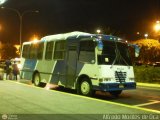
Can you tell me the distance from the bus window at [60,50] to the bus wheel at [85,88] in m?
2.32

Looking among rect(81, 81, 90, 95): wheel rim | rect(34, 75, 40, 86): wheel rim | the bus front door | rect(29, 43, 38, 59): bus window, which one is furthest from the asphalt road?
rect(29, 43, 38, 59): bus window

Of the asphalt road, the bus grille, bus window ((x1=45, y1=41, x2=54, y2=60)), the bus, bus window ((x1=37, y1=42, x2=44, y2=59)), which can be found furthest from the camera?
bus window ((x1=37, y1=42, x2=44, y2=59))

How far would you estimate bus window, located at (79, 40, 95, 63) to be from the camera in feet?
52.0

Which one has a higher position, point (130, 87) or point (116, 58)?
point (116, 58)

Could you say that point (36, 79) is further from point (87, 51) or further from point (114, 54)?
point (114, 54)

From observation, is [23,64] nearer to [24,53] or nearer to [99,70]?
[24,53]

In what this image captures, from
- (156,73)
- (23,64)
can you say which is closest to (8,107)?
(23,64)

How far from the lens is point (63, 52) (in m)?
18.3

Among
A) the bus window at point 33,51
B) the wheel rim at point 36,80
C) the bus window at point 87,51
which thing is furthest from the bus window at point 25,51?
the bus window at point 87,51

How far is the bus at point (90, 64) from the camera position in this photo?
15523mm

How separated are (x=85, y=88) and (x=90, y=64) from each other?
115 cm

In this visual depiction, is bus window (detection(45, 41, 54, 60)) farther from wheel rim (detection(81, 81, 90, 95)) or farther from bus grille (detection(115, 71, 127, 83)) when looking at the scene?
bus grille (detection(115, 71, 127, 83))

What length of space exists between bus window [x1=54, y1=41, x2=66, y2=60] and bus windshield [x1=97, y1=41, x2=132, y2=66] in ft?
9.78

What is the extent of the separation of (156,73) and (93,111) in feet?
50.6
